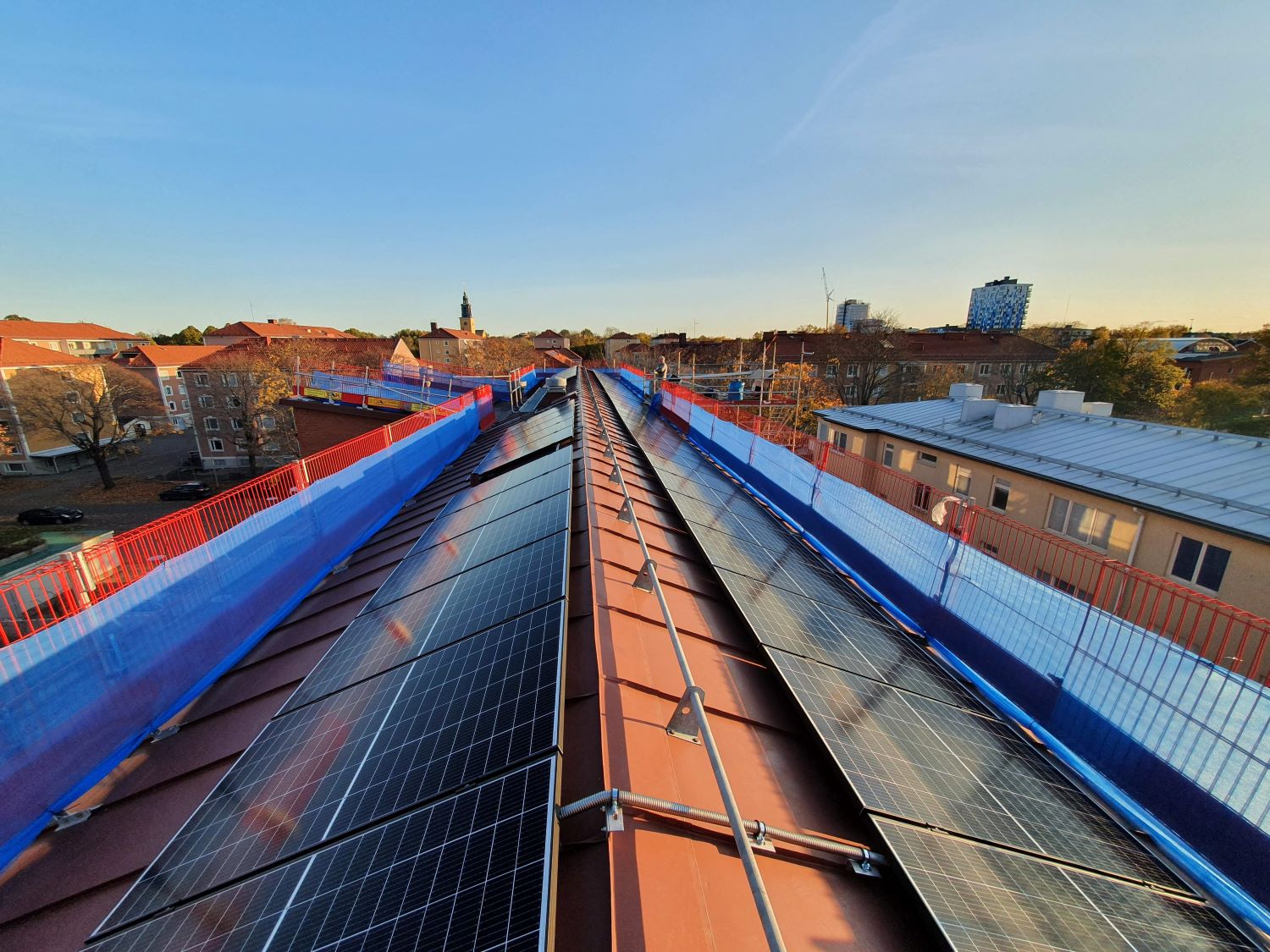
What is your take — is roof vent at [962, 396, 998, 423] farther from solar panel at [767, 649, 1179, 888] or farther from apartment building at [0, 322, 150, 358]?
apartment building at [0, 322, 150, 358]

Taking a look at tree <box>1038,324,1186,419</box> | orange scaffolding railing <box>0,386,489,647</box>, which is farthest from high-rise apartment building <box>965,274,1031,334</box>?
orange scaffolding railing <box>0,386,489,647</box>

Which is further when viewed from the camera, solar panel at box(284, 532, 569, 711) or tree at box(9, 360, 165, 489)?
tree at box(9, 360, 165, 489)

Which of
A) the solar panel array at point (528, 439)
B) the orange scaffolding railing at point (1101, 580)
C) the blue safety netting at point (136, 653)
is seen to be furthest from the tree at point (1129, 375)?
the blue safety netting at point (136, 653)

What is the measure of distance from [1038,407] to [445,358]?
10808cm

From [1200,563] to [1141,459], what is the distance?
415cm

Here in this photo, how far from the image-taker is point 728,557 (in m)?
6.47

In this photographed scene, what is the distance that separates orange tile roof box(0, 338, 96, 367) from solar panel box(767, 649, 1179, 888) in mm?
75817

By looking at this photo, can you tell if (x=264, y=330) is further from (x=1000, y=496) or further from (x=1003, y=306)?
(x=1003, y=306)

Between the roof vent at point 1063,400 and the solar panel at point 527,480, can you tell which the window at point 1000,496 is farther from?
the solar panel at point 527,480

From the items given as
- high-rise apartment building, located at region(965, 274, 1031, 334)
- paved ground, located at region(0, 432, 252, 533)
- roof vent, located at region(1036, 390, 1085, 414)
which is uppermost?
high-rise apartment building, located at region(965, 274, 1031, 334)

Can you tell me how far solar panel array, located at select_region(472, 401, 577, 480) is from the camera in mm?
11086

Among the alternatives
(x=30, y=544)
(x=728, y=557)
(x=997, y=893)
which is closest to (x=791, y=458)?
(x=728, y=557)

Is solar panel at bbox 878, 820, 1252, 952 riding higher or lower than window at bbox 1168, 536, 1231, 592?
higher

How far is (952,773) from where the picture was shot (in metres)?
3.61
